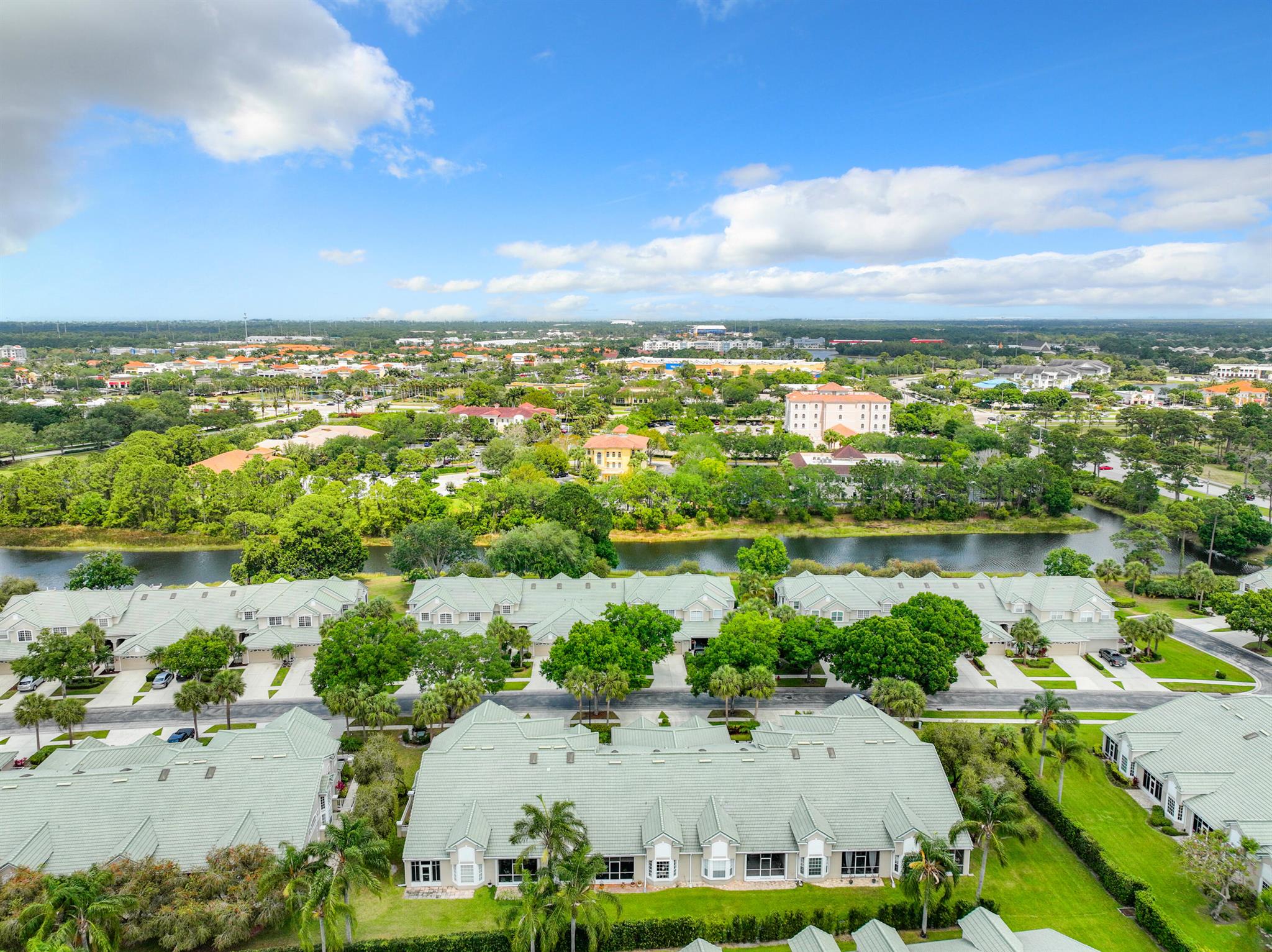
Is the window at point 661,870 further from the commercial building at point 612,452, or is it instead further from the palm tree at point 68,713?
the commercial building at point 612,452

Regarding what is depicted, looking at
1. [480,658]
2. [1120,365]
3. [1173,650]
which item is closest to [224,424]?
[480,658]

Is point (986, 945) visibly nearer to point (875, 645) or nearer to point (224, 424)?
point (875, 645)

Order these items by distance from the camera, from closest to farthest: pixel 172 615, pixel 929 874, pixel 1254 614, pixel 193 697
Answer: pixel 929 874
pixel 193 697
pixel 1254 614
pixel 172 615

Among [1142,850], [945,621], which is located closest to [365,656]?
[945,621]

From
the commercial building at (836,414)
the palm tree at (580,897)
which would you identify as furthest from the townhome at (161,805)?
the commercial building at (836,414)

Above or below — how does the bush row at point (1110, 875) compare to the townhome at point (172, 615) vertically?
below

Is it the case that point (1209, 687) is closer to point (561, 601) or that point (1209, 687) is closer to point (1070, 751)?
point (1070, 751)
